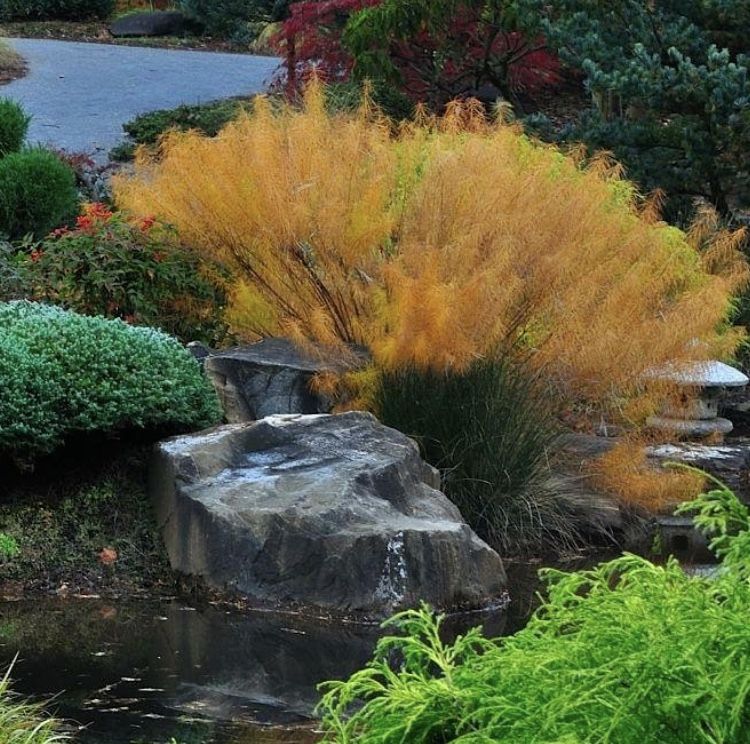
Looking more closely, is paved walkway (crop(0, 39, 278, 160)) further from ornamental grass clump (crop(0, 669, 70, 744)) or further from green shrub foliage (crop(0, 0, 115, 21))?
ornamental grass clump (crop(0, 669, 70, 744))

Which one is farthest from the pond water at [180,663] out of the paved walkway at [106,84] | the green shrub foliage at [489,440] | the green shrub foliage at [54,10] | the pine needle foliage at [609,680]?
the green shrub foliage at [54,10]

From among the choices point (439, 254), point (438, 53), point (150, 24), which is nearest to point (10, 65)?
point (438, 53)

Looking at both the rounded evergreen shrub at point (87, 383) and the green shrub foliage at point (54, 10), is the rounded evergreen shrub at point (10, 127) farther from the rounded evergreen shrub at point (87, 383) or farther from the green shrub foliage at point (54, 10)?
the green shrub foliage at point (54, 10)

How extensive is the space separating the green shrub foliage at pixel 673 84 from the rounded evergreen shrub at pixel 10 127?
467 centimetres

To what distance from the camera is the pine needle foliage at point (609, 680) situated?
2207 millimetres

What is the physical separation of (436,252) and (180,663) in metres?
2.61

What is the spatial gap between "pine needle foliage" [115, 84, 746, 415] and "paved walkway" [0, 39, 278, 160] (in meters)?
6.89

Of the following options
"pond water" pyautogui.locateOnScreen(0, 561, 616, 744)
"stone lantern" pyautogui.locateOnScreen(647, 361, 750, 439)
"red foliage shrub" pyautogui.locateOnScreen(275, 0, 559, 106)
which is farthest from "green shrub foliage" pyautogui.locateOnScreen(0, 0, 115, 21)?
"pond water" pyautogui.locateOnScreen(0, 561, 616, 744)

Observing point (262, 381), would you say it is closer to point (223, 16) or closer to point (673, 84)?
point (673, 84)

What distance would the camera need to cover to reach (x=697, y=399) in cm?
950

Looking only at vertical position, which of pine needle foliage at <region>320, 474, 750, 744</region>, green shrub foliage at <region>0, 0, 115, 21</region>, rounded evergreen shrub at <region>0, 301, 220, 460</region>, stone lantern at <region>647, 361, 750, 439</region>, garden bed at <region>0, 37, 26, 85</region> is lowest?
stone lantern at <region>647, 361, 750, 439</region>

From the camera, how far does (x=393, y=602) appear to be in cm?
632

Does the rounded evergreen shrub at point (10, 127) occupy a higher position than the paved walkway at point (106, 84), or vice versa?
the rounded evergreen shrub at point (10, 127)

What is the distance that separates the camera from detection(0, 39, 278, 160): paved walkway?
15797 mm
